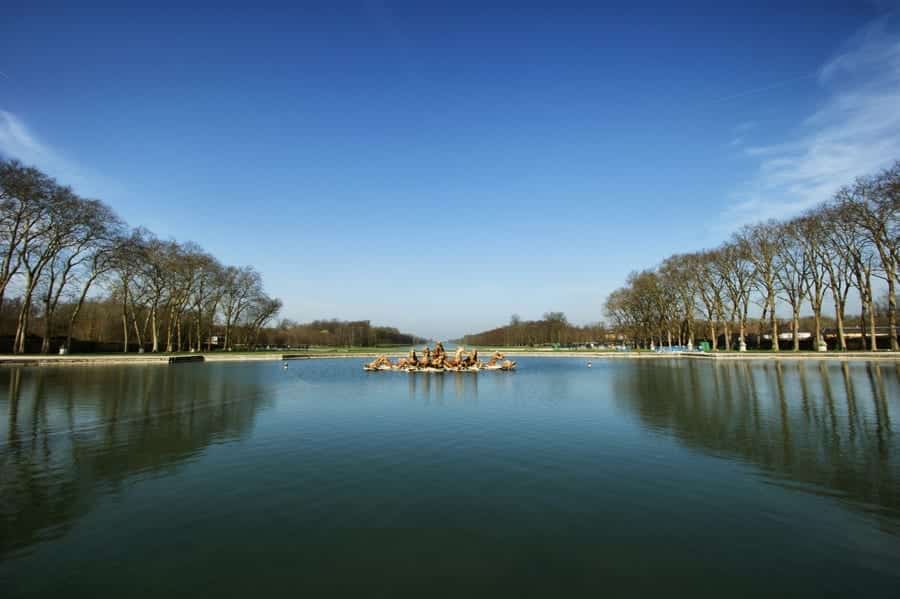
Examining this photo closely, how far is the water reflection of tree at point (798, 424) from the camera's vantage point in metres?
8.00

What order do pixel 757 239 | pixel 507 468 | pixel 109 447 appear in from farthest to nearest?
pixel 757 239 → pixel 109 447 → pixel 507 468

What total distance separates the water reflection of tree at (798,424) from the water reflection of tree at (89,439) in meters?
11.6

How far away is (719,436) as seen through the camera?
36.6ft

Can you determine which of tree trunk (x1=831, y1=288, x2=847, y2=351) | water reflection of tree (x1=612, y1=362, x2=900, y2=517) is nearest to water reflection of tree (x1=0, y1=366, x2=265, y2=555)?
water reflection of tree (x1=612, y1=362, x2=900, y2=517)

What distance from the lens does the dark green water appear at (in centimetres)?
473

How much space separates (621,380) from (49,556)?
→ 990 inches

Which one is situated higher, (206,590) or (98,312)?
(98,312)

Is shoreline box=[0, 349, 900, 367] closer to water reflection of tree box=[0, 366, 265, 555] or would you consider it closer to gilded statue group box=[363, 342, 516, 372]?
gilded statue group box=[363, 342, 516, 372]

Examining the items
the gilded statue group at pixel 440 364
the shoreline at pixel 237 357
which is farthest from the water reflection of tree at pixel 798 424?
the shoreline at pixel 237 357

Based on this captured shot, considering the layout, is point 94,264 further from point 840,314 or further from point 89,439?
point 840,314

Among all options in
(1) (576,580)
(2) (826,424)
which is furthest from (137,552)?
(2) (826,424)

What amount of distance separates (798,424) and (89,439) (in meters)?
18.6

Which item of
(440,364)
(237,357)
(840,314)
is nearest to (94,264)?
(237,357)

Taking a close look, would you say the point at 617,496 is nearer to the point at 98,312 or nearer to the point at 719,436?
the point at 719,436
